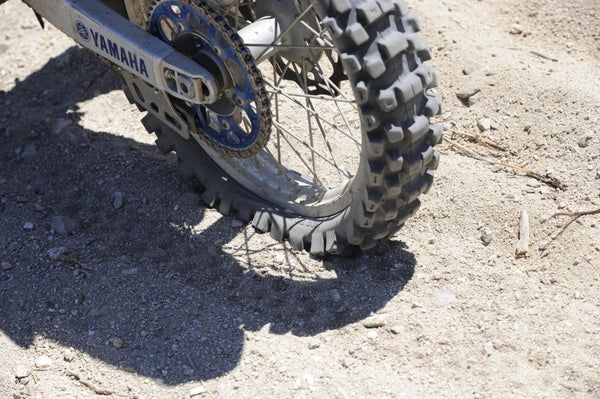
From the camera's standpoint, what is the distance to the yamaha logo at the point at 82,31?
3.97m

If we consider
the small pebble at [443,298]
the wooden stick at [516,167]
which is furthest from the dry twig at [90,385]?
the wooden stick at [516,167]

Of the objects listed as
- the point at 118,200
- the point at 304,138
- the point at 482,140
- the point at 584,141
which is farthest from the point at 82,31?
the point at 584,141

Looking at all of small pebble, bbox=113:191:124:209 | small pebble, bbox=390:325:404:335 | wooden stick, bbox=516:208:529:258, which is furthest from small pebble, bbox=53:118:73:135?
wooden stick, bbox=516:208:529:258

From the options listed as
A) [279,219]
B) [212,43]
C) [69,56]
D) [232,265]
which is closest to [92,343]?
[232,265]

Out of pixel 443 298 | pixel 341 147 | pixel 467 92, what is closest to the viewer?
pixel 443 298

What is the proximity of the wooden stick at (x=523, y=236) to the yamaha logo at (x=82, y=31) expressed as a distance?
1.97 m

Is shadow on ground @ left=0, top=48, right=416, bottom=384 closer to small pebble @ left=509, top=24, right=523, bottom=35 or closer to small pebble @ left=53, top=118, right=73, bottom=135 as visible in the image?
small pebble @ left=53, top=118, right=73, bottom=135

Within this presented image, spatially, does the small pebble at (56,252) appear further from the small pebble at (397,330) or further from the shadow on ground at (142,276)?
the small pebble at (397,330)

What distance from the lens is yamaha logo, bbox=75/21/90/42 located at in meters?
3.97

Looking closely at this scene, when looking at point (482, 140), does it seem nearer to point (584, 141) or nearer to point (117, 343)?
point (584, 141)

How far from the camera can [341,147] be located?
15.3 ft

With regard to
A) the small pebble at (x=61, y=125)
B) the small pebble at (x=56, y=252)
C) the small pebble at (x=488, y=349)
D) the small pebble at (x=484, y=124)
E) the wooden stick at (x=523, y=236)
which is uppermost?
the small pebble at (x=484, y=124)

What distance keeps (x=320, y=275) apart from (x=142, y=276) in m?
0.75

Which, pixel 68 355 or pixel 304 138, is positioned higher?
pixel 304 138
